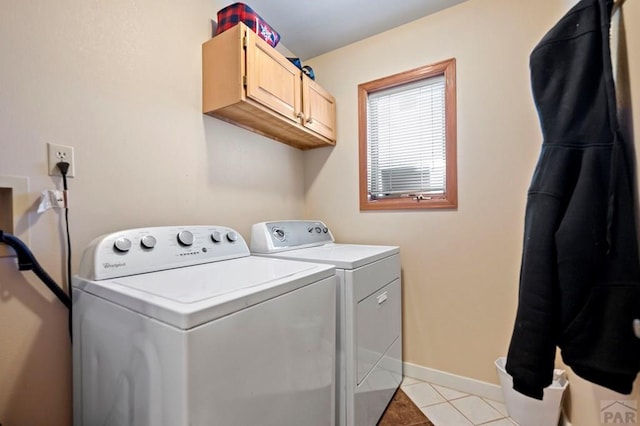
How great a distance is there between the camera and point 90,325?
890 mm

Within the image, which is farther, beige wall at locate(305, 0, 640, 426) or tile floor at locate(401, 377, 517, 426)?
beige wall at locate(305, 0, 640, 426)

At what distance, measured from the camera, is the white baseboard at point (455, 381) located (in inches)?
65.9

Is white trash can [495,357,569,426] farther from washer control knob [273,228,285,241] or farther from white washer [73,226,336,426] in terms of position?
washer control knob [273,228,285,241]

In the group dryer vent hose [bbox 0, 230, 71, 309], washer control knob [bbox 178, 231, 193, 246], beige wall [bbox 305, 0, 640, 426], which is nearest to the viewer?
dryer vent hose [bbox 0, 230, 71, 309]

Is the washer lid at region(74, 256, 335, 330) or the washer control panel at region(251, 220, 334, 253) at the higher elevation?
the washer control panel at region(251, 220, 334, 253)

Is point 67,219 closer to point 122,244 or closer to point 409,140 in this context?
point 122,244

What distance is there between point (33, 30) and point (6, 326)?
102 centimetres

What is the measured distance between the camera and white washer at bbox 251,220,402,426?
120 cm

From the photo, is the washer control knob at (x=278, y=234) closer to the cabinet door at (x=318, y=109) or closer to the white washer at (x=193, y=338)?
the white washer at (x=193, y=338)

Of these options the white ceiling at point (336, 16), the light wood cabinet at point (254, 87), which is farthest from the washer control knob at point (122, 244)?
the white ceiling at point (336, 16)

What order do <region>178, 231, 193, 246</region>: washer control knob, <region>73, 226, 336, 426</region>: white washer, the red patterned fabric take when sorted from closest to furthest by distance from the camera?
<region>73, 226, 336, 426</region>: white washer, <region>178, 231, 193, 246</region>: washer control knob, the red patterned fabric

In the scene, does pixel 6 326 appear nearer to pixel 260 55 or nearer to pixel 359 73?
pixel 260 55

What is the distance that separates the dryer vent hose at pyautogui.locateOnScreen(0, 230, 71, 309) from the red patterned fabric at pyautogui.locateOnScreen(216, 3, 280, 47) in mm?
1376

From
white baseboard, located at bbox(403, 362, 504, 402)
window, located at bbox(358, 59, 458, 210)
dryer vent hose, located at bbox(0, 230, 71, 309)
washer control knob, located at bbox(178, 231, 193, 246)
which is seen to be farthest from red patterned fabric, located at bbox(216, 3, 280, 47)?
white baseboard, located at bbox(403, 362, 504, 402)
